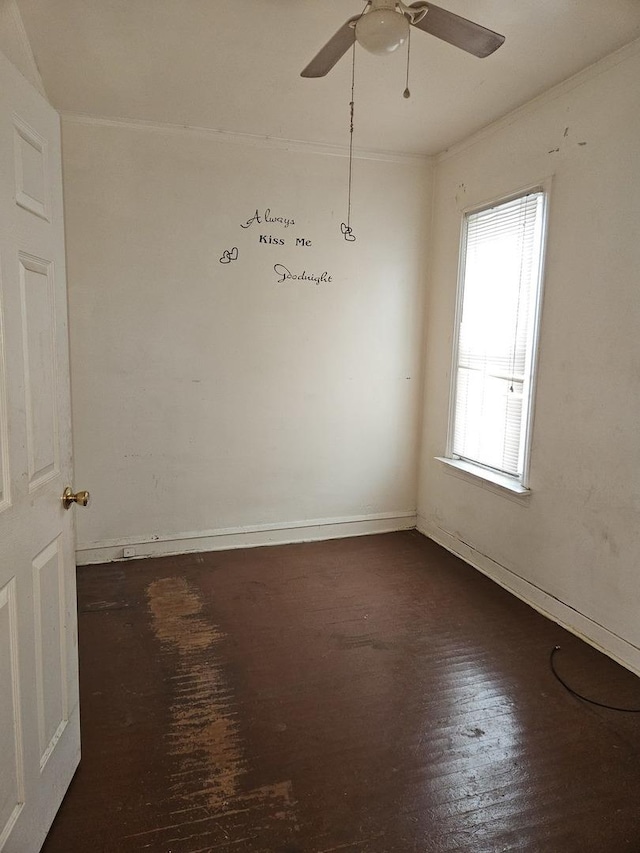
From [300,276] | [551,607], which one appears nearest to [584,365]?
[551,607]

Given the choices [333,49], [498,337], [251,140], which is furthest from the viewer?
[251,140]

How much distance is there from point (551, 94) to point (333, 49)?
146 cm

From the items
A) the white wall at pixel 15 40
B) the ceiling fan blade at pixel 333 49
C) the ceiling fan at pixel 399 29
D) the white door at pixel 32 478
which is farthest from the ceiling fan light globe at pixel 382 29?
the white wall at pixel 15 40

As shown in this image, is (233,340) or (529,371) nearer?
(529,371)

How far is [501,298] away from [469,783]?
250cm

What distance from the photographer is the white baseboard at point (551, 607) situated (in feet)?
8.25

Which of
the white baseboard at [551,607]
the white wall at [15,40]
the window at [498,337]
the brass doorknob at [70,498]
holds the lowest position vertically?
the white baseboard at [551,607]

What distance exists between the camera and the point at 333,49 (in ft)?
6.43

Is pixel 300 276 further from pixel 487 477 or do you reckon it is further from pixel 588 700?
pixel 588 700

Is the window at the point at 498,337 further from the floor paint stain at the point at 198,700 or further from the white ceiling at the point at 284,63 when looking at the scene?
the floor paint stain at the point at 198,700

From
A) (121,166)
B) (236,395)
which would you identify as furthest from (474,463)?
(121,166)

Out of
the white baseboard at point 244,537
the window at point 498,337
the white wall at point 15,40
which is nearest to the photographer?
the white wall at point 15,40

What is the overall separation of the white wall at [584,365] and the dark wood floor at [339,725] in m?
0.26

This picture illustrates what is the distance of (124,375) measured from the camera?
3463mm
